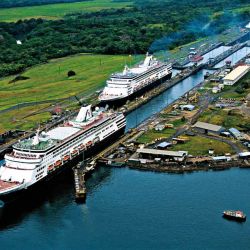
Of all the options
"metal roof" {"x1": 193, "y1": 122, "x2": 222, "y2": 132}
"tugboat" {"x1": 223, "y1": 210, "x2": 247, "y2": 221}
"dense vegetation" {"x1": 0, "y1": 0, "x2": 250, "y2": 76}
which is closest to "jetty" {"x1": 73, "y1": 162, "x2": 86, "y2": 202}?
"tugboat" {"x1": 223, "y1": 210, "x2": 247, "y2": 221}

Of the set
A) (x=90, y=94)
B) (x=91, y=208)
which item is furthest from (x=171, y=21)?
(x=91, y=208)

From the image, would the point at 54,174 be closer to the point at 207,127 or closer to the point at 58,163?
the point at 58,163

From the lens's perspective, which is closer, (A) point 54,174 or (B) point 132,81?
(A) point 54,174

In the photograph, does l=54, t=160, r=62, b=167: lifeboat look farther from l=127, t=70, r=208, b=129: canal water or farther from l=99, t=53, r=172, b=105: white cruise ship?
l=99, t=53, r=172, b=105: white cruise ship

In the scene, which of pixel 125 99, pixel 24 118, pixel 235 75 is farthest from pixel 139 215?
pixel 235 75

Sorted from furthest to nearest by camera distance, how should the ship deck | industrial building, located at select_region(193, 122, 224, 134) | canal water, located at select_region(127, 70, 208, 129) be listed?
canal water, located at select_region(127, 70, 208, 129) < industrial building, located at select_region(193, 122, 224, 134) < the ship deck

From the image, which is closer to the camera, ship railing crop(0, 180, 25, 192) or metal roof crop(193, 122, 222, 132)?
ship railing crop(0, 180, 25, 192)

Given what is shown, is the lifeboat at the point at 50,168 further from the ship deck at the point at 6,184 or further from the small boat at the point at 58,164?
the ship deck at the point at 6,184
